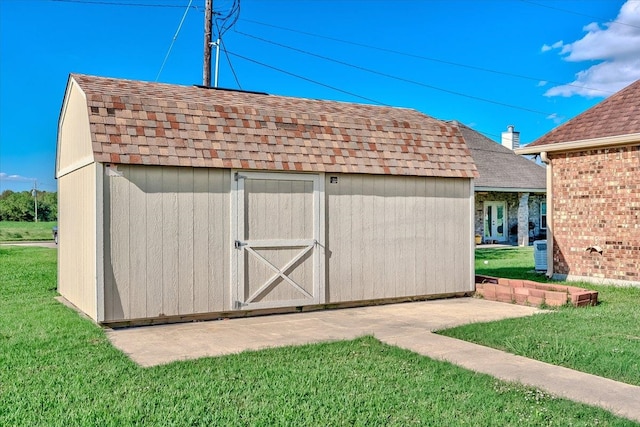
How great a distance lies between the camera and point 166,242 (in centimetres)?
729

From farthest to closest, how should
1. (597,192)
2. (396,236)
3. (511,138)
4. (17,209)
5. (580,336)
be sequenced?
(17,209) < (511,138) < (597,192) < (396,236) < (580,336)

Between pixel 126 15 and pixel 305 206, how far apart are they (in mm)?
12319

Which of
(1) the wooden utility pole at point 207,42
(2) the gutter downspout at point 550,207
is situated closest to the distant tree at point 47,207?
(1) the wooden utility pole at point 207,42

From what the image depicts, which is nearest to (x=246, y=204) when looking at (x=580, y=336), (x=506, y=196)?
(x=580, y=336)

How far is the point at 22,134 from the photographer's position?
24.5m

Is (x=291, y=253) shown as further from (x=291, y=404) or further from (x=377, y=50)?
(x=377, y=50)

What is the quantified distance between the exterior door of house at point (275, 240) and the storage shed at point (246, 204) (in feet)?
0.05

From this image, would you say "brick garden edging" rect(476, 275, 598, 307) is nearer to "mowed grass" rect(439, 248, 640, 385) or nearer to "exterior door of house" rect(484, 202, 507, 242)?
"mowed grass" rect(439, 248, 640, 385)

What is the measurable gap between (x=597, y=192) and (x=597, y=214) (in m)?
0.42

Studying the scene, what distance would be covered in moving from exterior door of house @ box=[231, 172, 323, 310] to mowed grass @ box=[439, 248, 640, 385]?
239 centimetres

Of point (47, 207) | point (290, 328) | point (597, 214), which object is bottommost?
point (290, 328)

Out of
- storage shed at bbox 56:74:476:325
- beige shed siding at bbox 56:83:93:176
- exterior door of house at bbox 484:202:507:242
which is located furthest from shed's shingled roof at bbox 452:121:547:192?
beige shed siding at bbox 56:83:93:176

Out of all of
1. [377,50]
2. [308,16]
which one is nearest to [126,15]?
[308,16]

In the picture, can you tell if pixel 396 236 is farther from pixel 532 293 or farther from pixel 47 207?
pixel 47 207
